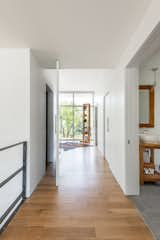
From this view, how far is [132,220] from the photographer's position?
2412 millimetres

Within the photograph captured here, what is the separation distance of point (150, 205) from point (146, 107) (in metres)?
2.24

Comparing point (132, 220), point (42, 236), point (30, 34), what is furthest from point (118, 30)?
point (42, 236)

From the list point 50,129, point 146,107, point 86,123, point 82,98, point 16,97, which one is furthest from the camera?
point 82,98

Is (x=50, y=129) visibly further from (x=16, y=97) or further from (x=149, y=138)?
(x=149, y=138)

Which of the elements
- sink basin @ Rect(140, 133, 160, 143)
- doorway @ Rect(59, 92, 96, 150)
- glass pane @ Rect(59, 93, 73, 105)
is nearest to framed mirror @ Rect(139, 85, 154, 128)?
sink basin @ Rect(140, 133, 160, 143)

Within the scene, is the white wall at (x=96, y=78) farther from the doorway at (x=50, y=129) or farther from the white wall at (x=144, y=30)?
the white wall at (x=144, y=30)

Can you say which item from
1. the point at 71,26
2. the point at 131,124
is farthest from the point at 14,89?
the point at 131,124

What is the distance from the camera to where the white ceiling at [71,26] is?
2.04 m

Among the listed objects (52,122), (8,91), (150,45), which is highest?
(150,45)

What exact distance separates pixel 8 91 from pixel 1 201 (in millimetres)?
1883

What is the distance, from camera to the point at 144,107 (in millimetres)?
4289

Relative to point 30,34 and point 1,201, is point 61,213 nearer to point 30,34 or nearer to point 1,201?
point 1,201

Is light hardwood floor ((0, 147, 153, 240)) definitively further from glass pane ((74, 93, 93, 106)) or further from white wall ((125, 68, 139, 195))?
glass pane ((74, 93, 93, 106))

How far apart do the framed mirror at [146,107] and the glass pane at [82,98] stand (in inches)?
275
